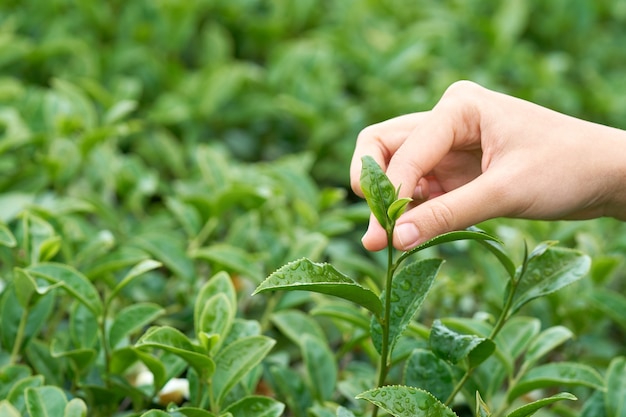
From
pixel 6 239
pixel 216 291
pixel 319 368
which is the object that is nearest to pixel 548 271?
pixel 319 368

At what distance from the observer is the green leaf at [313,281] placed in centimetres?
98

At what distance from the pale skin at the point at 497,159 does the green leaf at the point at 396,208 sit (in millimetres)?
34

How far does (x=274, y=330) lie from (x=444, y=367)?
1.60 ft

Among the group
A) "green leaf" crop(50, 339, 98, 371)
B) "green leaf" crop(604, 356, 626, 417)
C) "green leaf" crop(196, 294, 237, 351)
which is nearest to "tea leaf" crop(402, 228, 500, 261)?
"green leaf" crop(196, 294, 237, 351)

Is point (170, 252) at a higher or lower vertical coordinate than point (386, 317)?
lower

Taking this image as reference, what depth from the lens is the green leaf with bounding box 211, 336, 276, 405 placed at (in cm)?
121

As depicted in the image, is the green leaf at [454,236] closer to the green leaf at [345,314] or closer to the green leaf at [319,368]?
the green leaf at [345,314]

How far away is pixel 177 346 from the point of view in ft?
3.79

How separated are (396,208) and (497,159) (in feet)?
0.82

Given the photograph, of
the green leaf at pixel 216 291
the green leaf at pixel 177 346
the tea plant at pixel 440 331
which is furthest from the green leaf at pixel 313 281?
the green leaf at pixel 216 291

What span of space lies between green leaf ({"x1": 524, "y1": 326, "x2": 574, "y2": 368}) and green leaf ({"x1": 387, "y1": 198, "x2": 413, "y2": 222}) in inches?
18.9

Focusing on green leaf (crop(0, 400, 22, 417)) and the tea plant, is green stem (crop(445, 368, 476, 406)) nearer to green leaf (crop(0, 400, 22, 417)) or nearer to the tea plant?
the tea plant

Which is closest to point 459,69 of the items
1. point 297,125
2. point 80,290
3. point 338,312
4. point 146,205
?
point 297,125

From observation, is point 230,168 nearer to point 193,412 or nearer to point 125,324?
point 125,324
